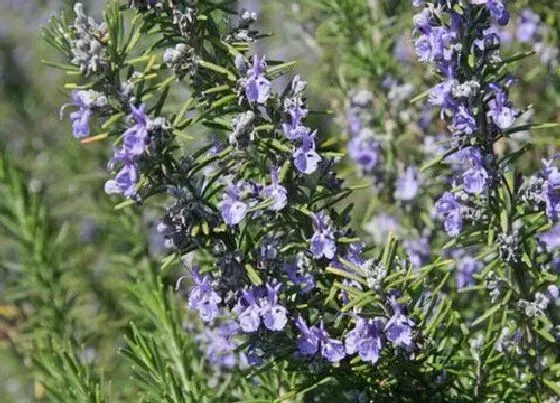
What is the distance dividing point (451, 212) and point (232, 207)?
17 cm

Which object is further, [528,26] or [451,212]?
[528,26]

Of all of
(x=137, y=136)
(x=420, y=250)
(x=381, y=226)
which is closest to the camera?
(x=137, y=136)

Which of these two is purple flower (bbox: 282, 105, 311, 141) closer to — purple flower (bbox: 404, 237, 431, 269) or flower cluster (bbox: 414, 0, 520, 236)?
flower cluster (bbox: 414, 0, 520, 236)

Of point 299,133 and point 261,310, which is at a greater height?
point 299,133

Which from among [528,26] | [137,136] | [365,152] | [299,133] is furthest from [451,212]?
[528,26]

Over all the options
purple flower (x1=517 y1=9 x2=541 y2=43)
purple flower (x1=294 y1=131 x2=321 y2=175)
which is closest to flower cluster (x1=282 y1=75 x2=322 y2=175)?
purple flower (x1=294 y1=131 x2=321 y2=175)

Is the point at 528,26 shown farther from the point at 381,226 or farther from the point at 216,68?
the point at 216,68

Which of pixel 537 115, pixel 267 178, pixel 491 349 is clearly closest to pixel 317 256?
pixel 267 178

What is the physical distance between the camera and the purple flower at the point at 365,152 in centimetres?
105

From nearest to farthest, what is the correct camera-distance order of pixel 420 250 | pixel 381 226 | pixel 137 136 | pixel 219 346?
pixel 137 136 < pixel 219 346 < pixel 420 250 < pixel 381 226

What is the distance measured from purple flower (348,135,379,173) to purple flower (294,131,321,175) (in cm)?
40

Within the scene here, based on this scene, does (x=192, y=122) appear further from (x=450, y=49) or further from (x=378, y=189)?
(x=378, y=189)

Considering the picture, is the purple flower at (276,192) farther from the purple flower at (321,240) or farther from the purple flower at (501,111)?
the purple flower at (501,111)

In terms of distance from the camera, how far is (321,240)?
2.22ft
